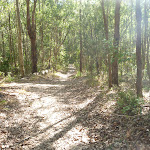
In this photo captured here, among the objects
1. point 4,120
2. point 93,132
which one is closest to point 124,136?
point 93,132

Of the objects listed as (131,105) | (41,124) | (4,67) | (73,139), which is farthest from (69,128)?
(4,67)

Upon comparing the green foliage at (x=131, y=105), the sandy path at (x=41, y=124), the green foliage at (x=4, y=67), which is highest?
the green foliage at (x=4, y=67)

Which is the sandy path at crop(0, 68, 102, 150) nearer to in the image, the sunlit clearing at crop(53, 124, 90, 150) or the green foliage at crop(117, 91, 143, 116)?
the sunlit clearing at crop(53, 124, 90, 150)

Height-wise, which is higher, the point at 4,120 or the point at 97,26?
the point at 97,26

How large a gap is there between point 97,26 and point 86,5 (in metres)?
4.06

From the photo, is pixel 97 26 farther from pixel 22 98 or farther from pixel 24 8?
pixel 22 98

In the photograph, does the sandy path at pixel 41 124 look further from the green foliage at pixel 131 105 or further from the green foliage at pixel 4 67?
the green foliage at pixel 4 67

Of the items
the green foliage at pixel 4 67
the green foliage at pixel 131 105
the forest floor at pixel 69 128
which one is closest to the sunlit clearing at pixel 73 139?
the forest floor at pixel 69 128

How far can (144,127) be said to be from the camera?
13.5ft

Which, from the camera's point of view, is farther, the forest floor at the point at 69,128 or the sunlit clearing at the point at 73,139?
the sunlit clearing at the point at 73,139

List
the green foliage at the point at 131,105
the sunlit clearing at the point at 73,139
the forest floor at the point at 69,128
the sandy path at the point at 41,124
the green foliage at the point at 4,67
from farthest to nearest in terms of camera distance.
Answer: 1. the green foliage at the point at 4,67
2. the green foliage at the point at 131,105
3. the sandy path at the point at 41,124
4. the sunlit clearing at the point at 73,139
5. the forest floor at the point at 69,128

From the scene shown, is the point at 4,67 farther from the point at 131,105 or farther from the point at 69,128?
the point at 131,105

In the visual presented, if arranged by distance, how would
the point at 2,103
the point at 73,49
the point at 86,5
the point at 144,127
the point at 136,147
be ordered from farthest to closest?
1. the point at 73,49
2. the point at 86,5
3. the point at 2,103
4. the point at 144,127
5. the point at 136,147

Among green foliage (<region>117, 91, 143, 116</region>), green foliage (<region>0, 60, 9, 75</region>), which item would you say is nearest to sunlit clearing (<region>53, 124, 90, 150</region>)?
green foliage (<region>117, 91, 143, 116</region>)
